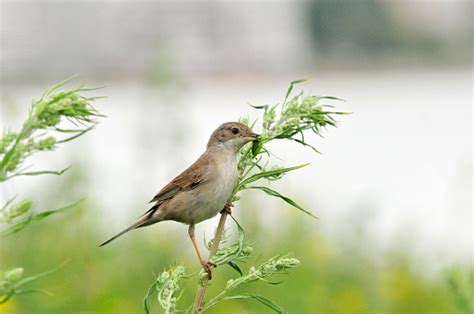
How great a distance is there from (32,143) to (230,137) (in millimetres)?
2563

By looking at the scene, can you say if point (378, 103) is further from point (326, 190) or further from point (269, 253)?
point (269, 253)

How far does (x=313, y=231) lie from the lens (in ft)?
29.8

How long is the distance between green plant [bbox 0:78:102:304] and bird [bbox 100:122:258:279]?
2.02 metres

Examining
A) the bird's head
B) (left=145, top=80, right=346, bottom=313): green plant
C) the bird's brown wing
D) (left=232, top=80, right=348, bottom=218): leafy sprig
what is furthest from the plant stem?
the bird's brown wing

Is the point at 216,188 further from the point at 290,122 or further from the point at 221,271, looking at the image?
the point at 221,271

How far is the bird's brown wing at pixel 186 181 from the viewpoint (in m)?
4.82

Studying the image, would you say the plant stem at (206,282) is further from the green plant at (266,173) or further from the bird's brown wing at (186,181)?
the bird's brown wing at (186,181)

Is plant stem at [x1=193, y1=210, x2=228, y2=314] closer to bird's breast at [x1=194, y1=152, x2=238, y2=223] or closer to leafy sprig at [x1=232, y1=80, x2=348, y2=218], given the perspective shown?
leafy sprig at [x1=232, y1=80, x2=348, y2=218]

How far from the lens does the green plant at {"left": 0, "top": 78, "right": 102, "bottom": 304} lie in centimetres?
212

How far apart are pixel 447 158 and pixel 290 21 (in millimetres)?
26718

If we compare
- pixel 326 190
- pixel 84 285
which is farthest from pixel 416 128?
pixel 84 285

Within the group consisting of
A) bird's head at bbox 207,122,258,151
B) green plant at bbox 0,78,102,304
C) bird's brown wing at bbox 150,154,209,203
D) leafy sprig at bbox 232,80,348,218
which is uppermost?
green plant at bbox 0,78,102,304

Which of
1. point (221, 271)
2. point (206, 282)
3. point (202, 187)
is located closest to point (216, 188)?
point (202, 187)

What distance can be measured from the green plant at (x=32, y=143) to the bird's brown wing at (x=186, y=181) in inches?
Result: 97.0
